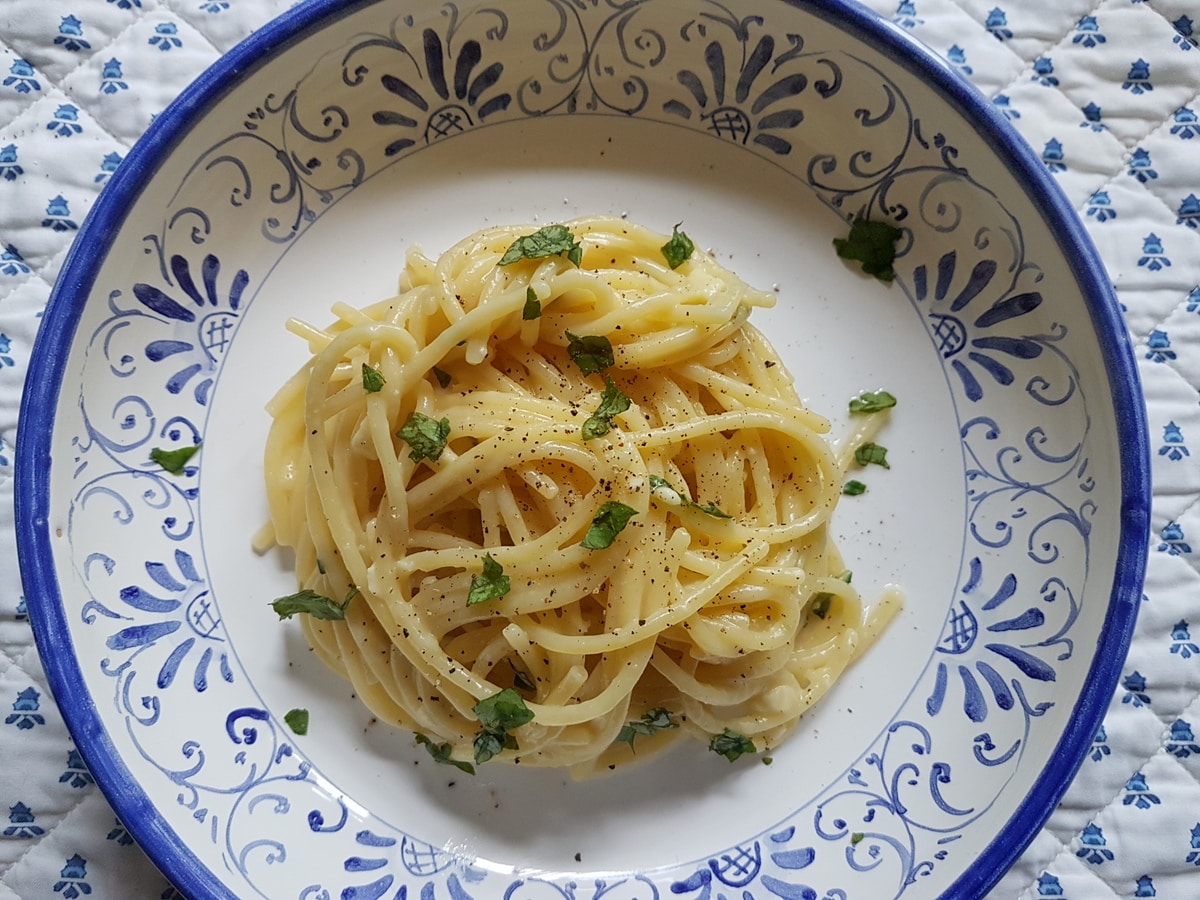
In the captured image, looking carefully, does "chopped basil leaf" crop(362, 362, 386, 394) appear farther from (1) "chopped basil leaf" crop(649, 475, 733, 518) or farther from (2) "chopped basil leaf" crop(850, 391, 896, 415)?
(2) "chopped basil leaf" crop(850, 391, 896, 415)

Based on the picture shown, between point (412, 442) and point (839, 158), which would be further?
point (839, 158)

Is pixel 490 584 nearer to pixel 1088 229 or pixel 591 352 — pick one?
pixel 591 352

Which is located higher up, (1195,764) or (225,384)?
(225,384)

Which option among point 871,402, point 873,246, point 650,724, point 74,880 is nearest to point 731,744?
point 650,724

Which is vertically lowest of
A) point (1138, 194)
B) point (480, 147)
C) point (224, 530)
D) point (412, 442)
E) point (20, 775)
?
point (20, 775)

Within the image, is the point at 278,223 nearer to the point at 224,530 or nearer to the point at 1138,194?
the point at 224,530

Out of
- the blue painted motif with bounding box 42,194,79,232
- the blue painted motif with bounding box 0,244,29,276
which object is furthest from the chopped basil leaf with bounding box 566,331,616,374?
the blue painted motif with bounding box 0,244,29,276

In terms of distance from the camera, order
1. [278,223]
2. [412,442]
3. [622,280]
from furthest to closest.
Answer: [278,223] → [622,280] → [412,442]

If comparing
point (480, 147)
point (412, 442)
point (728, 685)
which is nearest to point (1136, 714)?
point (728, 685)
